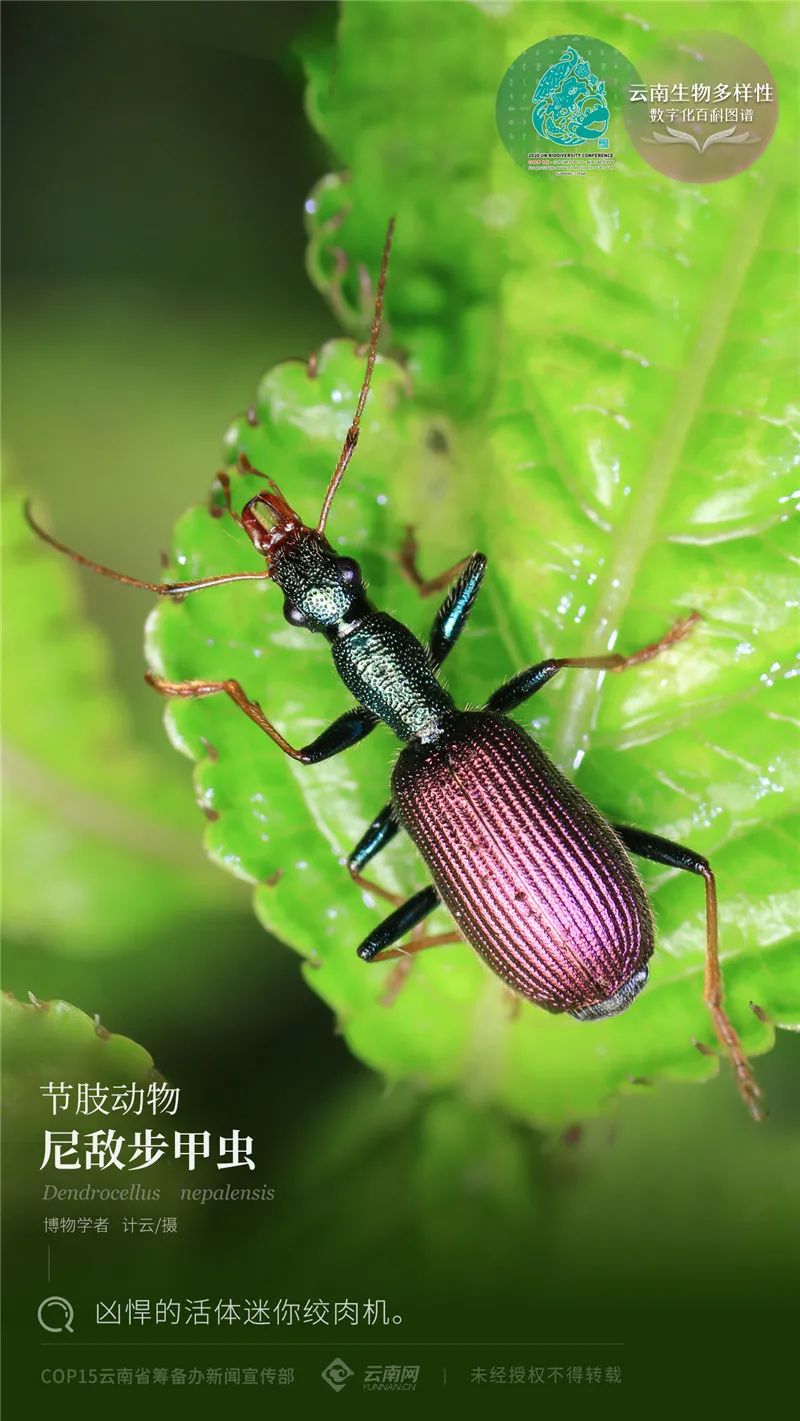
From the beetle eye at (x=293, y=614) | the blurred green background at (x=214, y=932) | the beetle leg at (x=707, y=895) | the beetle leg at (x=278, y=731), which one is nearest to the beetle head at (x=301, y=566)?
the beetle eye at (x=293, y=614)

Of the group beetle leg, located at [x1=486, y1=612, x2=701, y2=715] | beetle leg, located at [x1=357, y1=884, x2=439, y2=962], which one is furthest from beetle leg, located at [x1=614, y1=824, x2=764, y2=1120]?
beetle leg, located at [x1=357, y1=884, x2=439, y2=962]

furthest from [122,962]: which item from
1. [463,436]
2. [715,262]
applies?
[715,262]

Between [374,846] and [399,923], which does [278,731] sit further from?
[399,923]

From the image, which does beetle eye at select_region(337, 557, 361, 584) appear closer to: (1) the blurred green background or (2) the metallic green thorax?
(2) the metallic green thorax

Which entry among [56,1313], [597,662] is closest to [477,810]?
[597,662]

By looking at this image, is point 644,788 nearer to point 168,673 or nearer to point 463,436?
point 463,436

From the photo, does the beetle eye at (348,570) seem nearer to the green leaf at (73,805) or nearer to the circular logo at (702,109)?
the green leaf at (73,805)
